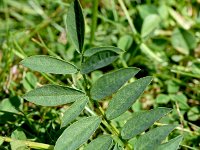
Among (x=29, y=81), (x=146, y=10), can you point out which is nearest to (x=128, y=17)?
(x=146, y=10)

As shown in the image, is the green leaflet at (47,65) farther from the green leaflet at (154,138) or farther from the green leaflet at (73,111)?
the green leaflet at (154,138)

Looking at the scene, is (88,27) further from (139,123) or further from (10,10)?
(139,123)

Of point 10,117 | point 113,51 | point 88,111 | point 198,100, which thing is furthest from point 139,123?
point 198,100

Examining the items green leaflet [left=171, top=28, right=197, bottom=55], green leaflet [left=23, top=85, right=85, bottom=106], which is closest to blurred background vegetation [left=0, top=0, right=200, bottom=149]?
green leaflet [left=171, top=28, right=197, bottom=55]

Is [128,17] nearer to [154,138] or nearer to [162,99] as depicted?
[162,99]

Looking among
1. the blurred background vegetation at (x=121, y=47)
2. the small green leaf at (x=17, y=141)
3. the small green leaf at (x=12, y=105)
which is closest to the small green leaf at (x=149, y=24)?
the blurred background vegetation at (x=121, y=47)

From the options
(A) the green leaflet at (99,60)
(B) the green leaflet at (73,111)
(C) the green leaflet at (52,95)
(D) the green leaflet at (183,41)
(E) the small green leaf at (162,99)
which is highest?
(A) the green leaflet at (99,60)
